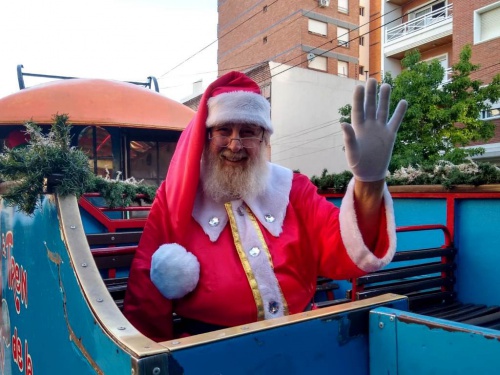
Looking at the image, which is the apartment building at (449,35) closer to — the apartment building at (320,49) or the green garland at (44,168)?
the apartment building at (320,49)

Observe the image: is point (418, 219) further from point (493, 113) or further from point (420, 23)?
point (420, 23)

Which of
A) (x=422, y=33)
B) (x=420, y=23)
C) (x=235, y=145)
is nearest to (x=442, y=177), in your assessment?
(x=235, y=145)

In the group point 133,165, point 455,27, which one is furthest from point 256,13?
point 133,165

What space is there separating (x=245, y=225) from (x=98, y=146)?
3148mm

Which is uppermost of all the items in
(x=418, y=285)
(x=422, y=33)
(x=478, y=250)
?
(x=422, y=33)

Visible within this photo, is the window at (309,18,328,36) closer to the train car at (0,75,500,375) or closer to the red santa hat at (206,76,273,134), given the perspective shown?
the train car at (0,75,500,375)

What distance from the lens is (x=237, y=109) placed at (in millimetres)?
1860

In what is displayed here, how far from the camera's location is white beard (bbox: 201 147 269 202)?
6.12ft

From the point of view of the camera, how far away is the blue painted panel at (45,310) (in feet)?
3.91

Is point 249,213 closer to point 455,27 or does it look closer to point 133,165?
point 133,165

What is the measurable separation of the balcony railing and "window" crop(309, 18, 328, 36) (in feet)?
21.8

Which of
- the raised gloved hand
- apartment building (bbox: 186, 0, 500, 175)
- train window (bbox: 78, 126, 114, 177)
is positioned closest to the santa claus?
the raised gloved hand

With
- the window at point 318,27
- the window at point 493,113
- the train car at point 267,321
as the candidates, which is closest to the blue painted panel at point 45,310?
the train car at point 267,321

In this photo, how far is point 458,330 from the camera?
3.34 feet
